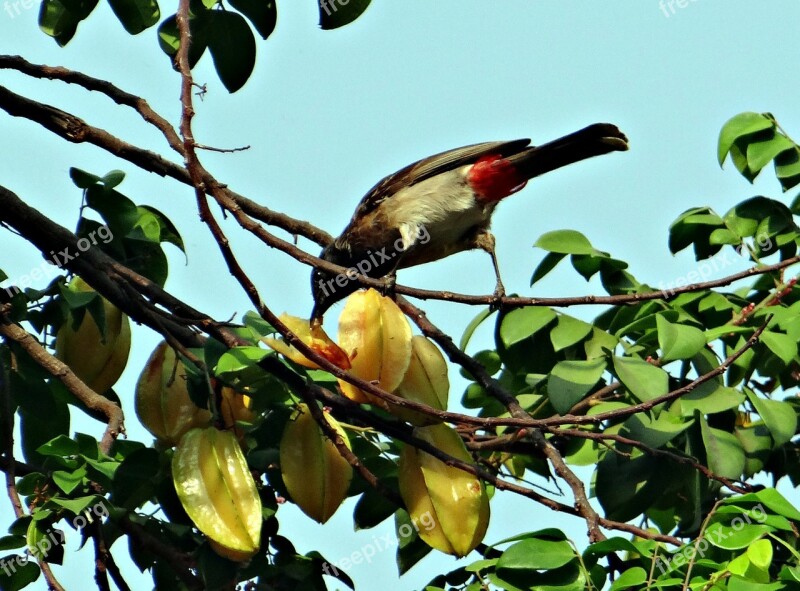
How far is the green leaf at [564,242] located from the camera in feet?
13.6

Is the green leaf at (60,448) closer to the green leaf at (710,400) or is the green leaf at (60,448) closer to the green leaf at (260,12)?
the green leaf at (260,12)

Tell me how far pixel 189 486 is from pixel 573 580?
3.20ft

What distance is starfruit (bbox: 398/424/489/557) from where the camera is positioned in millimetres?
3123

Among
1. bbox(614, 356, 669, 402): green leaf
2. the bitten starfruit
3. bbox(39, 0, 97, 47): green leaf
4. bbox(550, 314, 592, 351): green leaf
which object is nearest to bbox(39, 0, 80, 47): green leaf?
bbox(39, 0, 97, 47): green leaf

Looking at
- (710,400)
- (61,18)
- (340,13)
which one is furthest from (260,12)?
(710,400)

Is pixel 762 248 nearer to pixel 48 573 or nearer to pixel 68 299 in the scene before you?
pixel 68 299

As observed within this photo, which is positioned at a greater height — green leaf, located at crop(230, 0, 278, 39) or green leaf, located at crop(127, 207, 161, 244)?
green leaf, located at crop(230, 0, 278, 39)

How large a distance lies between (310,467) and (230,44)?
1.46m

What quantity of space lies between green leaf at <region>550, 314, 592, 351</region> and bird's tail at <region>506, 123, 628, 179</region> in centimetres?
154

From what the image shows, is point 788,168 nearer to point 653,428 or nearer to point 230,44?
point 653,428

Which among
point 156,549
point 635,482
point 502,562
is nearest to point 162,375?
point 156,549

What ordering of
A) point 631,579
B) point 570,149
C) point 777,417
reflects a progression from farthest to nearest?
point 570,149
point 777,417
point 631,579

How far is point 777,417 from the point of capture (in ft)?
12.2

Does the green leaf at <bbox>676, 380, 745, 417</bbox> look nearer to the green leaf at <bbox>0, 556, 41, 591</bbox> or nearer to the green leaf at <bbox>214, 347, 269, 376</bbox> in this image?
the green leaf at <bbox>214, 347, 269, 376</bbox>
